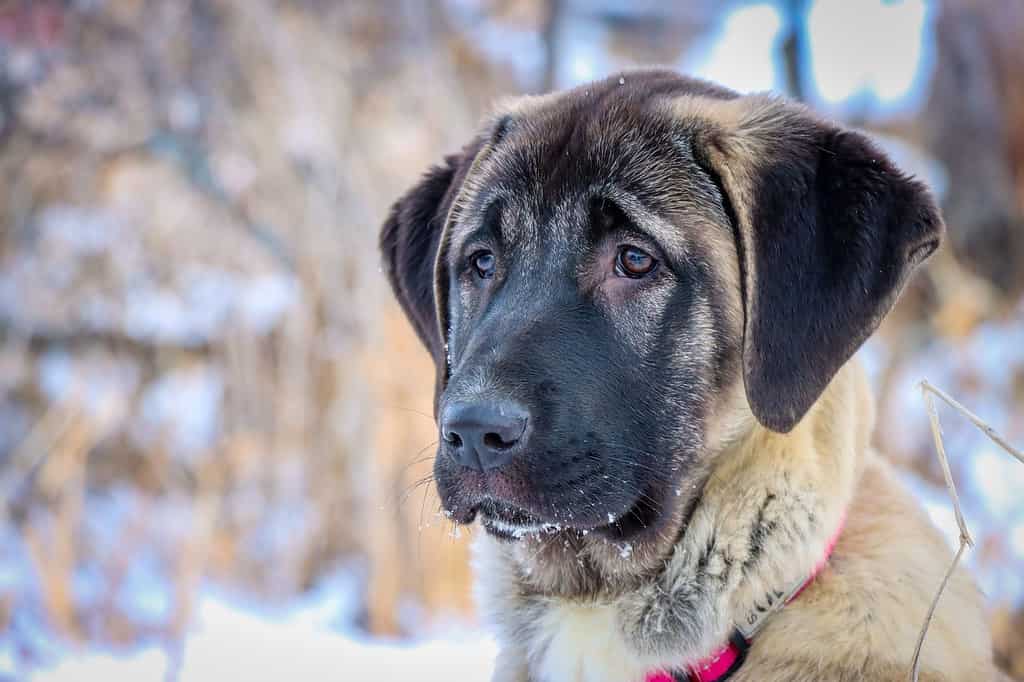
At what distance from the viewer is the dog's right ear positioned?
12.0 ft

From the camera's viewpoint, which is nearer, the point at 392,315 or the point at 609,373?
the point at 609,373

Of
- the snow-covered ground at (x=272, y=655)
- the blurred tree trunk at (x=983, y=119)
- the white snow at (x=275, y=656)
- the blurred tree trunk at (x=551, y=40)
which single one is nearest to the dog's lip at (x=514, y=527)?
the snow-covered ground at (x=272, y=655)

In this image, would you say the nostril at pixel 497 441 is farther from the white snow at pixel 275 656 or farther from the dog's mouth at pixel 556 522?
the white snow at pixel 275 656

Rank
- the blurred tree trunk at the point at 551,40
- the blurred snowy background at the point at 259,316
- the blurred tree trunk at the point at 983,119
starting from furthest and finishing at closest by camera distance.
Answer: the blurred tree trunk at the point at 983,119 → the blurred tree trunk at the point at 551,40 → the blurred snowy background at the point at 259,316

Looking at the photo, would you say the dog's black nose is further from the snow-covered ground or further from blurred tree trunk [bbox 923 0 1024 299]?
blurred tree trunk [bbox 923 0 1024 299]

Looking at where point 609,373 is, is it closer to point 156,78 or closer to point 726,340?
point 726,340

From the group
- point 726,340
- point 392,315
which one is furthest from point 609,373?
point 392,315

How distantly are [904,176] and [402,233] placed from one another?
1821 millimetres

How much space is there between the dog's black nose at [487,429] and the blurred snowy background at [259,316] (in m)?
5.09

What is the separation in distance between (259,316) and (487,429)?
25.0 feet

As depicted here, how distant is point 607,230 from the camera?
9.84 ft

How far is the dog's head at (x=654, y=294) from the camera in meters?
2.69

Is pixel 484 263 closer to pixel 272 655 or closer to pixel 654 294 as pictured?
pixel 654 294

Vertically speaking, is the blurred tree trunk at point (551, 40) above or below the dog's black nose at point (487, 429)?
below
